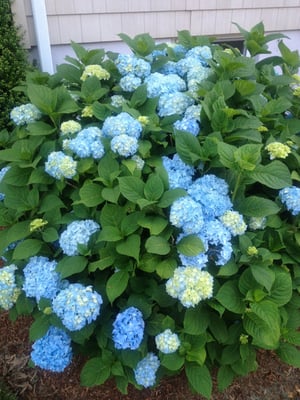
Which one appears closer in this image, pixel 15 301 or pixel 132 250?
pixel 132 250

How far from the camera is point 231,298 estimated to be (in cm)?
170

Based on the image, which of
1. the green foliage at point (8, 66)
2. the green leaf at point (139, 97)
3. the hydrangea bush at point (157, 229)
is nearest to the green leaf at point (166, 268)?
the hydrangea bush at point (157, 229)

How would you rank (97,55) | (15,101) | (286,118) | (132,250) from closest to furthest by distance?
1. (132,250)
2. (286,118)
3. (97,55)
4. (15,101)

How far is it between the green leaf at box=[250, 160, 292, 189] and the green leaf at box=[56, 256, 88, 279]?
784 millimetres

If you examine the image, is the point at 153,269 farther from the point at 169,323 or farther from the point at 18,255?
the point at 18,255

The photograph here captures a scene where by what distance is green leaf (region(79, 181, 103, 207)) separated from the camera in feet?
6.02

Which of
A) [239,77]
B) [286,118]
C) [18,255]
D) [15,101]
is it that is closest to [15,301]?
[18,255]

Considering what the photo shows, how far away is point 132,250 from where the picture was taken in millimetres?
1678

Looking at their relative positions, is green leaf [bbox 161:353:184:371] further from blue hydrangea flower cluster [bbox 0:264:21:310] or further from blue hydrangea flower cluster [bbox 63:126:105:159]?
blue hydrangea flower cluster [bbox 63:126:105:159]

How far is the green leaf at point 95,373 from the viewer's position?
6.03 feet

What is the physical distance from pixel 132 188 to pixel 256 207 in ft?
1.73

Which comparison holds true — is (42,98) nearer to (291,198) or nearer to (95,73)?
(95,73)

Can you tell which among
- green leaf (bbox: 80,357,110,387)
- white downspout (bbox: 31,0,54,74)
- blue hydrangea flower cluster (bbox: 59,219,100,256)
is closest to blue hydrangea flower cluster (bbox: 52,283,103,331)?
blue hydrangea flower cluster (bbox: 59,219,100,256)

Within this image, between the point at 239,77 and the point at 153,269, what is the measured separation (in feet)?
3.69
